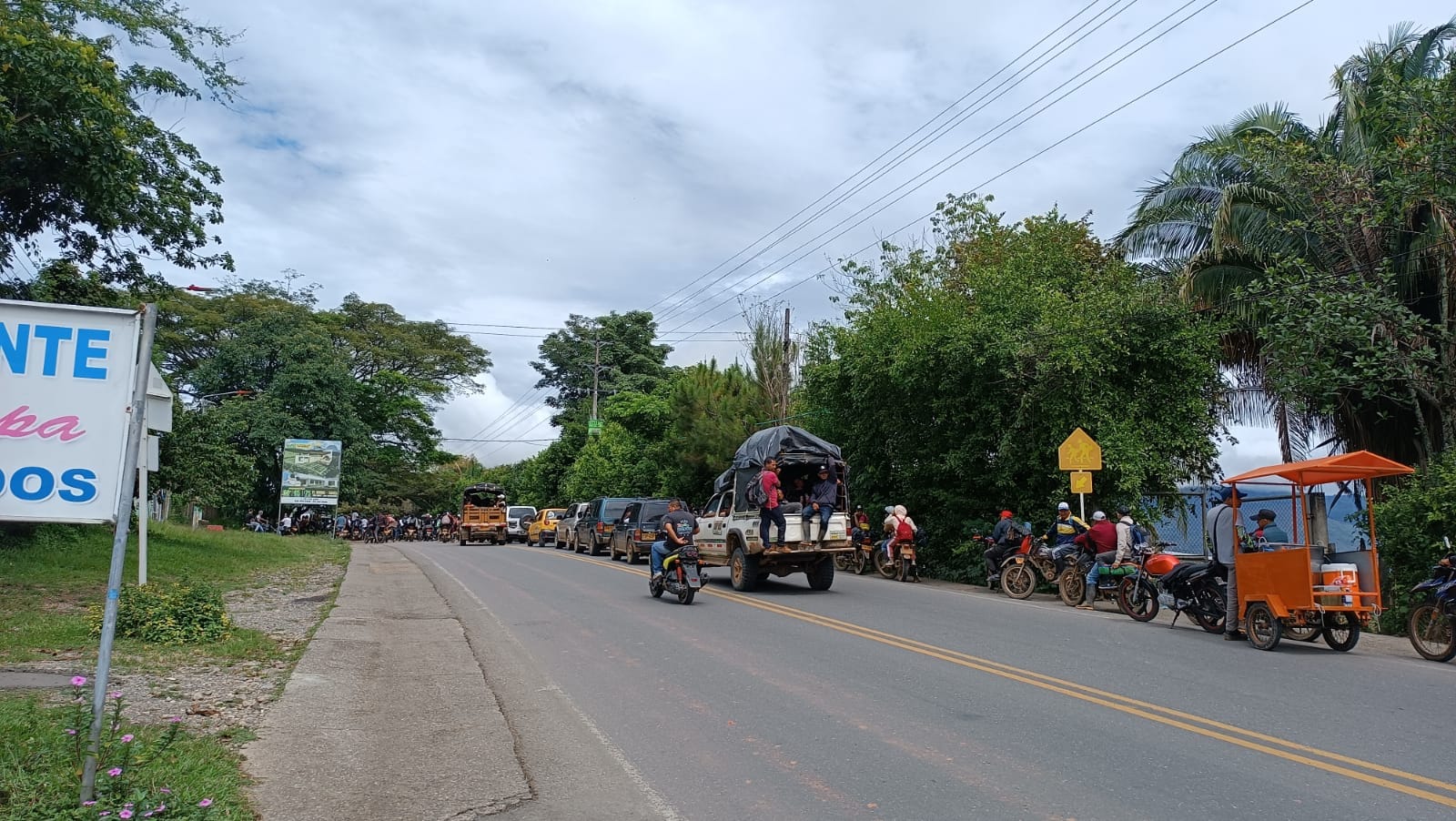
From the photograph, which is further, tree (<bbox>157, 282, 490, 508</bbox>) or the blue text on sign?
tree (<bbox>157, 282, 490, 508</bbox>)

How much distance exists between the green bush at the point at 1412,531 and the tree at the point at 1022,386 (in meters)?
5.32

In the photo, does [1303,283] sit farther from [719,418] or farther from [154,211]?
[719,418]

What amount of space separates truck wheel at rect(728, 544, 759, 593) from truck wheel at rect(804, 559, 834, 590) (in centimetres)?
104

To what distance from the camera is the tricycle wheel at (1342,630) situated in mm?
11219

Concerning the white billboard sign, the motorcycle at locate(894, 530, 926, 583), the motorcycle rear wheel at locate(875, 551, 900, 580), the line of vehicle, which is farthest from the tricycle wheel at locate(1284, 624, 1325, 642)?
the white billboard sign

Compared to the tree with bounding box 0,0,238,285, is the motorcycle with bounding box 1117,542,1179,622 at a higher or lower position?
lower

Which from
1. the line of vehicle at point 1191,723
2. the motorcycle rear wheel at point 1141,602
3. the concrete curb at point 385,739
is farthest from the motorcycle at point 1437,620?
the concrete curb at point 385,739

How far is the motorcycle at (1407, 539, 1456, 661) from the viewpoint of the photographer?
10.5 meters

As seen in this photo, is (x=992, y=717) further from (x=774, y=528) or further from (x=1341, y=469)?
(x=774, y=528)

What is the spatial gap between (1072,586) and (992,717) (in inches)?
383

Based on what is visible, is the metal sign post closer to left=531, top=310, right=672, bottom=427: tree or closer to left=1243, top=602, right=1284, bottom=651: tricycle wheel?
left=1243, top=602, right=1284, bottom=651: tricycle wheel

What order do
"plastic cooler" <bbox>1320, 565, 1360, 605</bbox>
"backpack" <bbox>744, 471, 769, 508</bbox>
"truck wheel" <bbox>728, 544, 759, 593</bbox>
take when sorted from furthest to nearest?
"truck wheel" <bbox>728, 544, 759, 593</bbox> → "backpack" <bbox>744, 471, 769, 508</bbox> → "plastic cooler" <bbox>1320, 565, 1360, 605</bbox>

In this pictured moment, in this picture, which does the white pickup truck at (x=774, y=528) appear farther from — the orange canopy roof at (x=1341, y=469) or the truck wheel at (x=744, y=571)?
the orange canopy roof at (x=1341, y=469)

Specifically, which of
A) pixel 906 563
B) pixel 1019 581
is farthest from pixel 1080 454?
pixel 906 563
